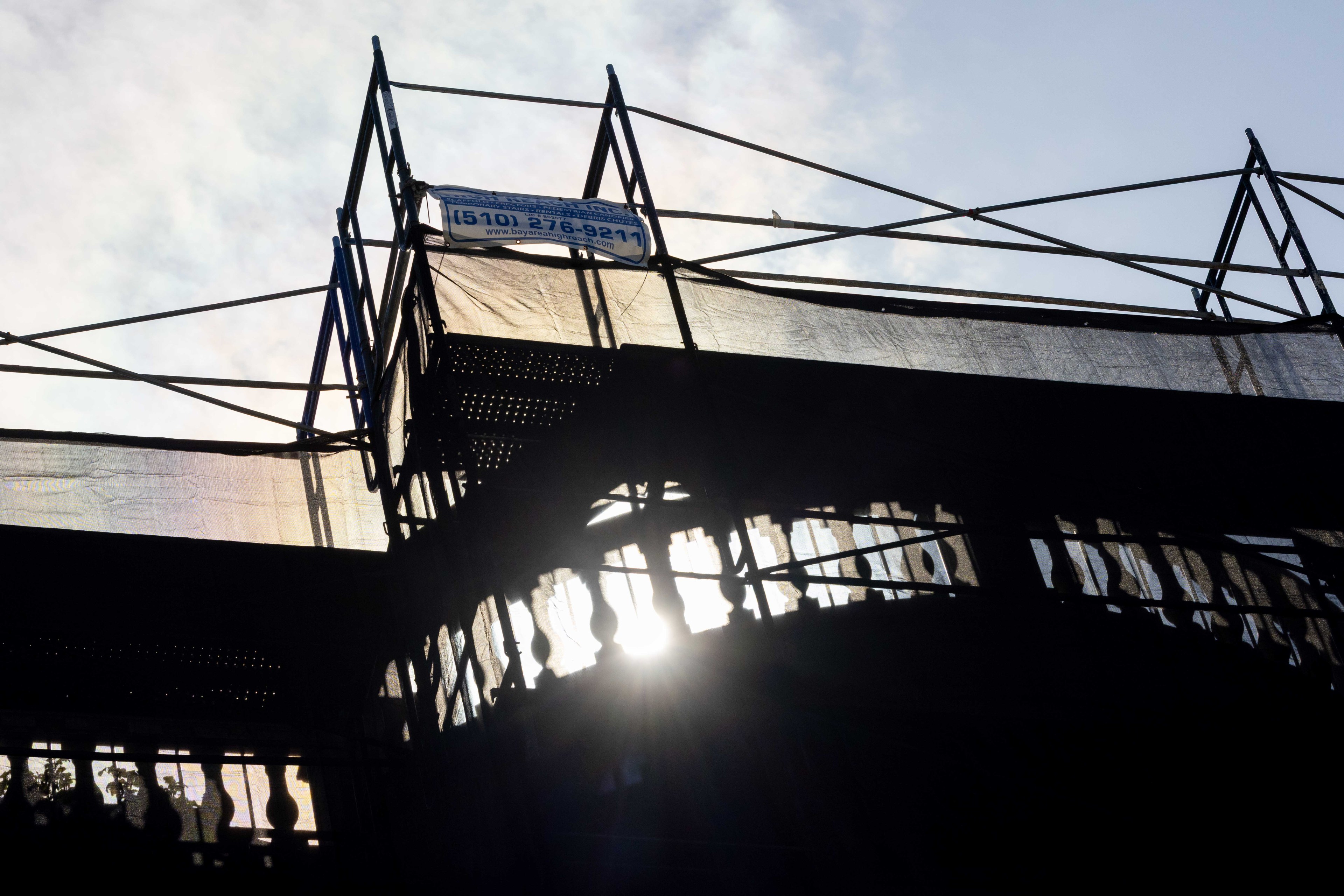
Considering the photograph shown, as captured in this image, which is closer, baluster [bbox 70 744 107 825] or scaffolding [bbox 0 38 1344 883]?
baluster [bbox 70 744 107 825]

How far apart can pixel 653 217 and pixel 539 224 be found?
0.92m

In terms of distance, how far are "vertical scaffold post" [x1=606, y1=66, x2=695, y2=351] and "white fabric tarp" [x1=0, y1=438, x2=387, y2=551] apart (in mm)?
3122

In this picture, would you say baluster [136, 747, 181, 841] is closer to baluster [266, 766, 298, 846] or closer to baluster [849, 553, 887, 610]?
baluster [266, 766, 298, 846]

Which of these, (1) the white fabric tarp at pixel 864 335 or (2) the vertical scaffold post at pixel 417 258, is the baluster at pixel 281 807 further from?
(1) the white fabric tarp at pixel 864 335

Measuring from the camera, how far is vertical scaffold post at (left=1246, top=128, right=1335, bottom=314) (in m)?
10.8

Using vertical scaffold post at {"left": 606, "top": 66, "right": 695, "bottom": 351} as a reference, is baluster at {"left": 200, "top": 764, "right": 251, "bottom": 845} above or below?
below

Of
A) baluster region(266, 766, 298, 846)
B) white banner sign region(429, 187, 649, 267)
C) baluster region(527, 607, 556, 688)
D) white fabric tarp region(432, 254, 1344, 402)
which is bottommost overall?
baluster region(266, 766, 298, 846)

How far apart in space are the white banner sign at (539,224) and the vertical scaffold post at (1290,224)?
5.87 metres

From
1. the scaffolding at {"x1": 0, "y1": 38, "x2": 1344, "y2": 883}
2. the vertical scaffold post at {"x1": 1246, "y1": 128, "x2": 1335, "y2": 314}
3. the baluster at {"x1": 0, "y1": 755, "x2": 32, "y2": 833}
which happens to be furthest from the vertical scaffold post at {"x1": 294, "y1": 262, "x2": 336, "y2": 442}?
the vertical scaffold post at {"x1": 1246, "y1": 128, "x2": 1335, "y2": 314}

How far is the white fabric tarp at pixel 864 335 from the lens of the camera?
28.6 ft

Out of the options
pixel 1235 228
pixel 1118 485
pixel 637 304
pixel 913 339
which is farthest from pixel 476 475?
pixel 1235 228

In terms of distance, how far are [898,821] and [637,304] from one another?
13.7 ft

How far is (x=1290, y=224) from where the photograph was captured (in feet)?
36.7

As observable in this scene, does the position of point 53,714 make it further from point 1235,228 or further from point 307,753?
point 1235,228
